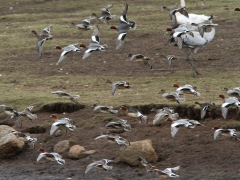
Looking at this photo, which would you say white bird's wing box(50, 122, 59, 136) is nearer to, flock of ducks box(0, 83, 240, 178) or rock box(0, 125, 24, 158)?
flock of ducks box(0, 83, 240, 178)

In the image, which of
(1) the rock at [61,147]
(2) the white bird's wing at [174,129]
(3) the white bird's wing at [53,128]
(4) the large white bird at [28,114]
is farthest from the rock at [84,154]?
(4) the large white bird at [28,114]

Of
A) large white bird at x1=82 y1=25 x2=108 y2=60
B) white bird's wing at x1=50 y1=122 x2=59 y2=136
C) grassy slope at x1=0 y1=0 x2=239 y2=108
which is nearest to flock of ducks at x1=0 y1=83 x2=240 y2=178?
white bird's wing at x1=50 y1=122 x2=59 y2=136

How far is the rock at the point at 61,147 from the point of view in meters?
12.4

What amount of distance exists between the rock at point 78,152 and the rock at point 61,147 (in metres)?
0.21

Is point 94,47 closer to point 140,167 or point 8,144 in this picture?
point 8,144

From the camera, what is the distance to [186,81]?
51.1ft

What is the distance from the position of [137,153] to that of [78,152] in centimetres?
119

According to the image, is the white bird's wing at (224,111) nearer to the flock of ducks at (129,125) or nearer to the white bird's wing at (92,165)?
the flock of ducks at (129,125)

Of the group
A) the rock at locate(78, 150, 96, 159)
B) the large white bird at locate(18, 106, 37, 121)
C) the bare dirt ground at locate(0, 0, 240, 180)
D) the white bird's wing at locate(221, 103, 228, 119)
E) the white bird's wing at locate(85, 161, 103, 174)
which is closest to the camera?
the white bird's wing at locate(85, 161, 103, 174)

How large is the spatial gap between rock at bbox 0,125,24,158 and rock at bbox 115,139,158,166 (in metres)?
2.02

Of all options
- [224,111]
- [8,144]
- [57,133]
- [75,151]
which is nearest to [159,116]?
[224,111]

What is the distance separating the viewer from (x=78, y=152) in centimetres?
1209

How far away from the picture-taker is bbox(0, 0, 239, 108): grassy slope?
14.7 meters

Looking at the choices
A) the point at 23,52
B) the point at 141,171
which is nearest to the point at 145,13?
the point at 23,52
